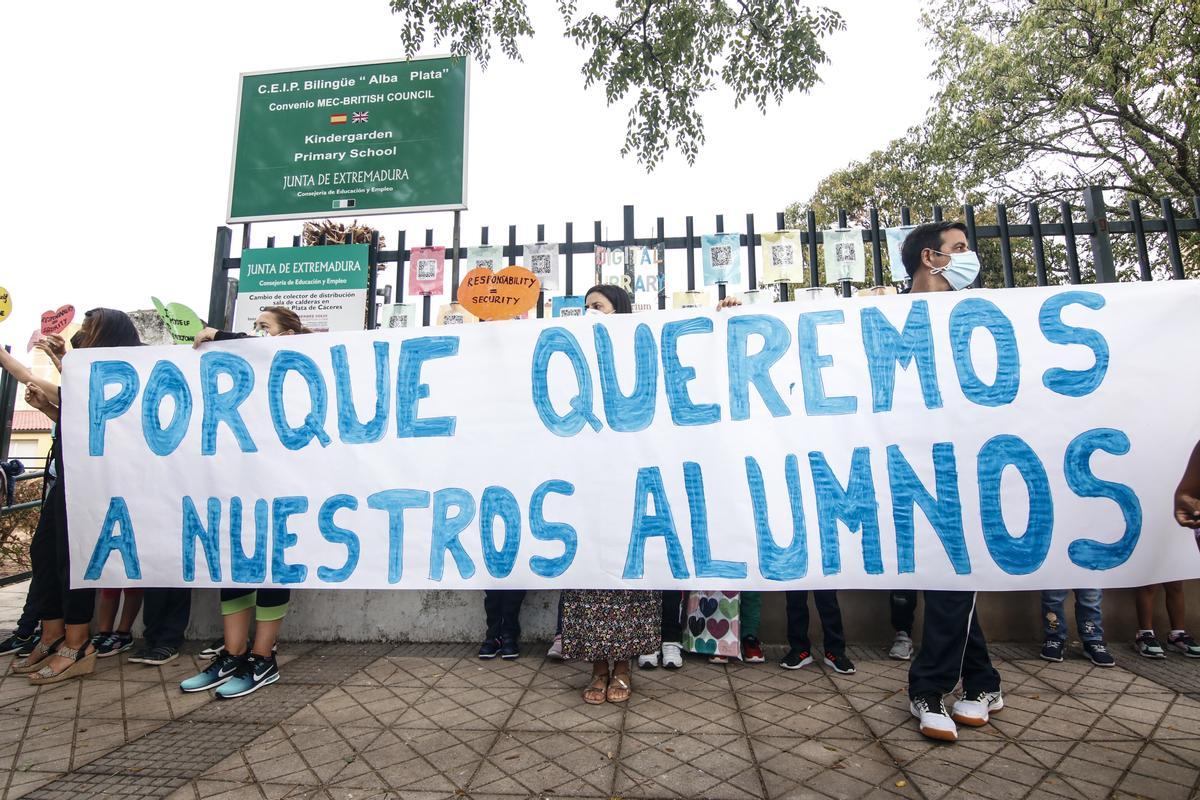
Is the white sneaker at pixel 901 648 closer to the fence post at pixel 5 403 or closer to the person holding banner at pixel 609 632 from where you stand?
the person holding banner at pixel 609 632

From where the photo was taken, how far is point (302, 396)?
303cm

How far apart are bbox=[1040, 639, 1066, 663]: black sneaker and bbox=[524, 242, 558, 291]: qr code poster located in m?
3.47

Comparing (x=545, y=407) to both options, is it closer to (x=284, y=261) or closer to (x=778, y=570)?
(x=778, y=570)

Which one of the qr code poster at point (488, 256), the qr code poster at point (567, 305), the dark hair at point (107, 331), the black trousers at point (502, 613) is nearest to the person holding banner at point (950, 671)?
the black trousers at point (502, 613)

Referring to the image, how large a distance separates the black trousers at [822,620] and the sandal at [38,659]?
12.8 feet

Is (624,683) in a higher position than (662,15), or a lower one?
lower

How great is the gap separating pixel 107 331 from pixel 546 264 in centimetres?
250

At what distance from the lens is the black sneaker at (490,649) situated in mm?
3398

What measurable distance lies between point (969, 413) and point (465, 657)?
111 inches

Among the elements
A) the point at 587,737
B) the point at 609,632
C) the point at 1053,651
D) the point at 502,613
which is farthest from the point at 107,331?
the point at 1053,651

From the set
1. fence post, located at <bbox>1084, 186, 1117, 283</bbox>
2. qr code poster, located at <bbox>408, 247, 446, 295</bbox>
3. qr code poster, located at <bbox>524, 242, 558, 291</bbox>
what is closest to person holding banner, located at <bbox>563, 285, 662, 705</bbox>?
qr code poster, located at <bbox>524, 242, 558, 291</bbox>

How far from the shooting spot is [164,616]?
357 centimetres

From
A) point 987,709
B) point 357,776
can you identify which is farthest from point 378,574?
point 987,709

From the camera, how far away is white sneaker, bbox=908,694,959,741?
7.56ft
